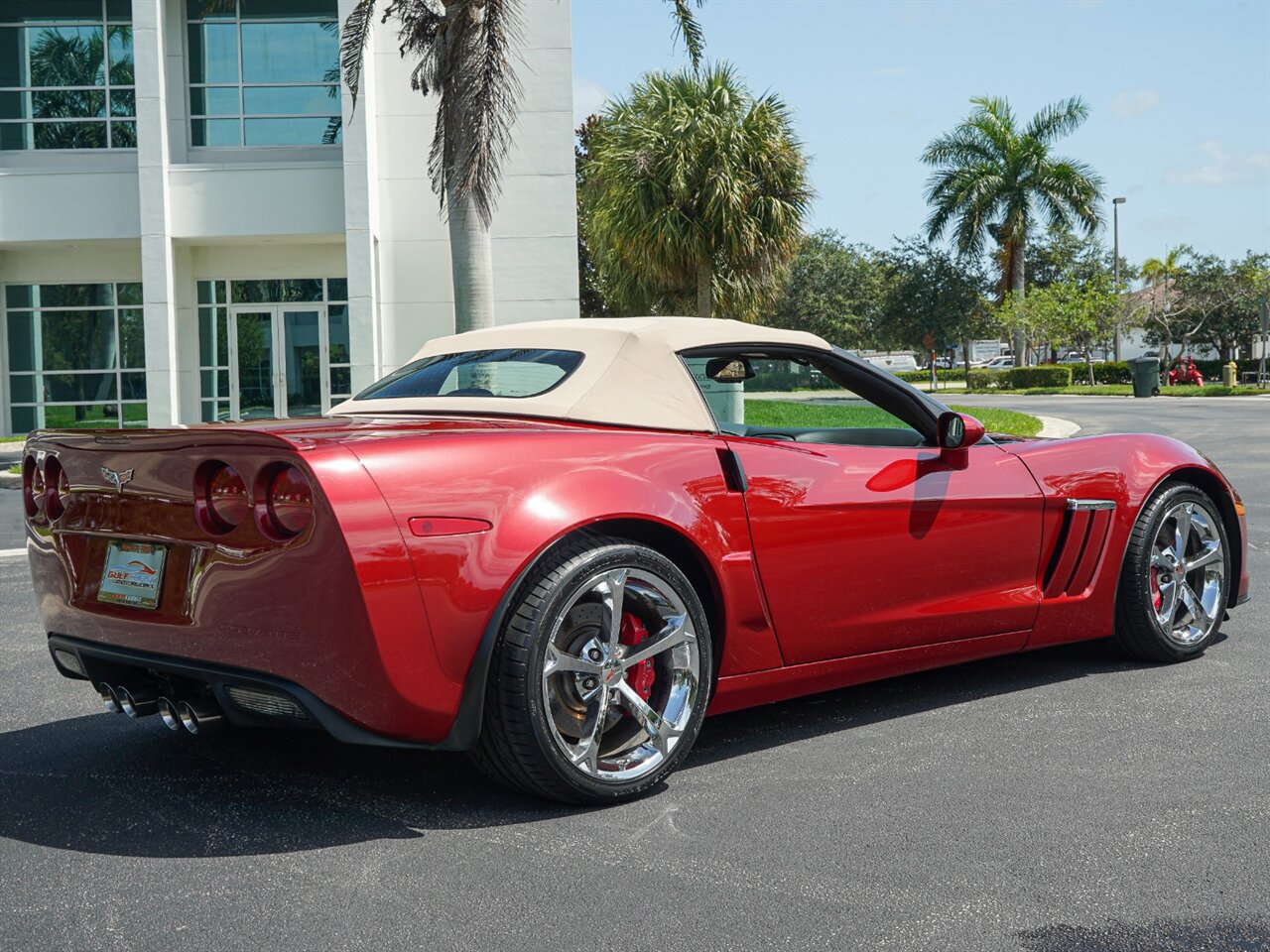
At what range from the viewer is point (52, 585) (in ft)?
12.8

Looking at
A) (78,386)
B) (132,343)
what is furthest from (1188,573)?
(78,386)

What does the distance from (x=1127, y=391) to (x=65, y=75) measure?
111 feet

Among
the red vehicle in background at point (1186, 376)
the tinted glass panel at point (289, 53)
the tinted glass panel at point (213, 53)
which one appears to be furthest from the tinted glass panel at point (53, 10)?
the red vehicle in background at point (1186, 376)

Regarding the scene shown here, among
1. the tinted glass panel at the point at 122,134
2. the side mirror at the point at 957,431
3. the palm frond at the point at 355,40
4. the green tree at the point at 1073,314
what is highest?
the tinted glass panel at the point at 122,134

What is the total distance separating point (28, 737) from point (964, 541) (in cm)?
307

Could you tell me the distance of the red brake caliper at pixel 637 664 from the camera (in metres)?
3.70

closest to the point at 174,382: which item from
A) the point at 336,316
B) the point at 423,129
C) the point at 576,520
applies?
the point at 336,316

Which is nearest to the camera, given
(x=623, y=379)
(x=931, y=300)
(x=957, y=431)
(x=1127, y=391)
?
(x=623, y=379)

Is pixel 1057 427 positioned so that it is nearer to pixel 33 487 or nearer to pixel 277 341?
pixel 277 341

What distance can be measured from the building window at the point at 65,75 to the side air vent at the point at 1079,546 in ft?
71.1

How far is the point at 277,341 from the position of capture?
23891mm

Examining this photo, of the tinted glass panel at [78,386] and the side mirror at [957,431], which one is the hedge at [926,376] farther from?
the side mirror at [957,431]

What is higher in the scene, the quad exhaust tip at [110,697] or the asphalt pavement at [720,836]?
the quad exhaust tip at [110,697]

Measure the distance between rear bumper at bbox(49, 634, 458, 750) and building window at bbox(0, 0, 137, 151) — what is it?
70.8 feet
